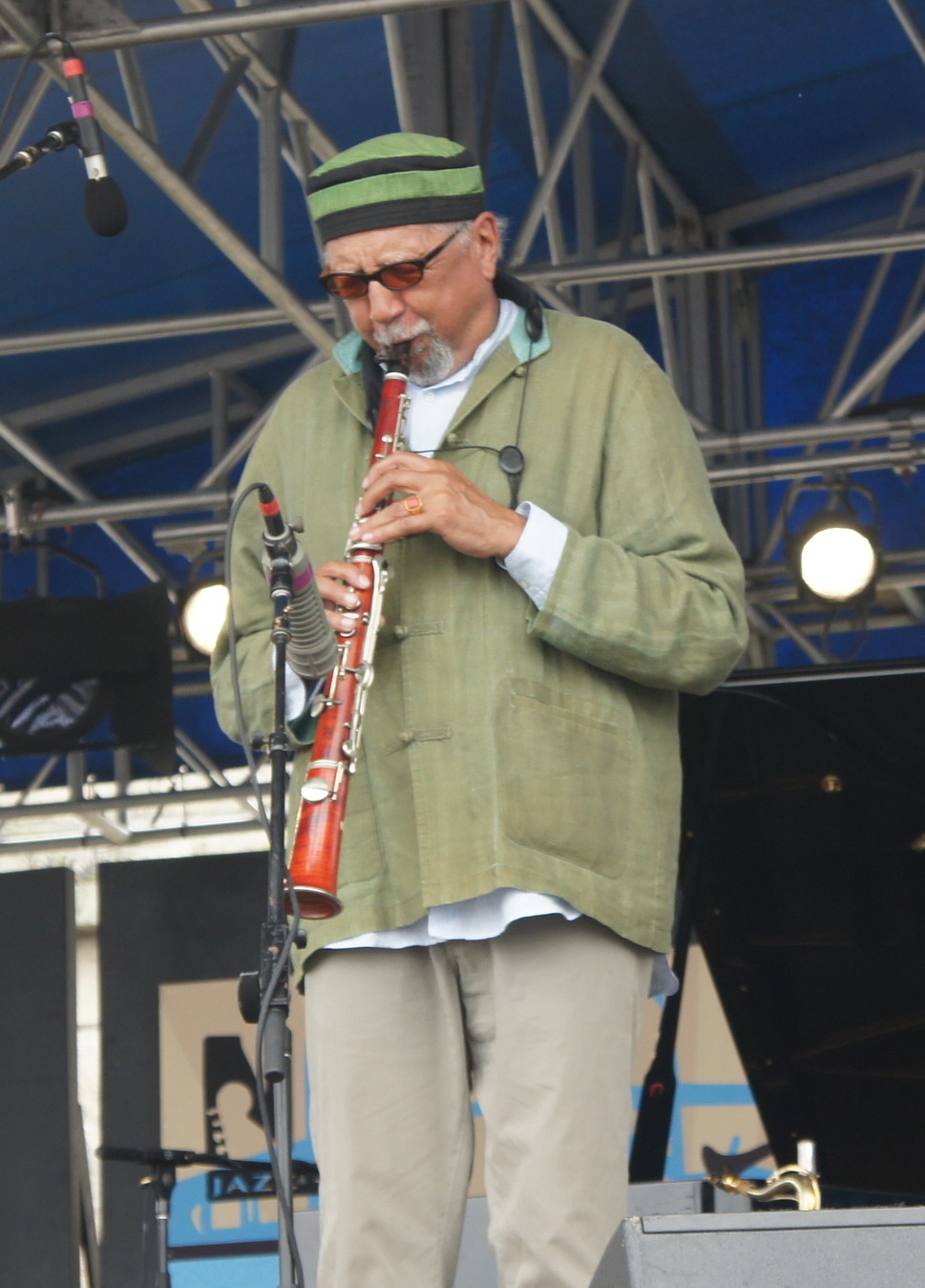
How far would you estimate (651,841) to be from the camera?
195 centimetres

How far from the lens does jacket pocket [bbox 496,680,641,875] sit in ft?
6.19

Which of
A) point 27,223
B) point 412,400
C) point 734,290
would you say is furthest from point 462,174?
point 734,290

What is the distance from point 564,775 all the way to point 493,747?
78mm

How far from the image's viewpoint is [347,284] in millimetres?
2021

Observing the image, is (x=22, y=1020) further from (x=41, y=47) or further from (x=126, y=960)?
(x=41, y=47)

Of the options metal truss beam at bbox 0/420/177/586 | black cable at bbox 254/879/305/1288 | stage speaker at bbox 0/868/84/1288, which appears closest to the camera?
black cable at bbox 254/879/305/1288

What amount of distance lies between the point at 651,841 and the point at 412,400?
1.84 feet

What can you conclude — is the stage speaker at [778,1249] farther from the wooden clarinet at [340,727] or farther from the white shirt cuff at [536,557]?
the white shirt cuff at [536,557]

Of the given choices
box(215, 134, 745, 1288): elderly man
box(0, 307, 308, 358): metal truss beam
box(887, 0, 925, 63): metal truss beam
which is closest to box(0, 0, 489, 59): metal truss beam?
box(0, 307, 308, 358): metal truss beam

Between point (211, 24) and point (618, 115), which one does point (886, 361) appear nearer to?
point (618, 115)

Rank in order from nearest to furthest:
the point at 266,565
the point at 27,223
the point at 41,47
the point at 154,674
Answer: the point at 266,565, the point at 41,47, the point at 27,223, the point at 154,674

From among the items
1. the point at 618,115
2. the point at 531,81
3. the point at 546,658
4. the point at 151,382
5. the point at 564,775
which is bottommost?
the point at 564,775

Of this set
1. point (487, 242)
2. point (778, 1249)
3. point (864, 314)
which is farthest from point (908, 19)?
point (778, 1249)

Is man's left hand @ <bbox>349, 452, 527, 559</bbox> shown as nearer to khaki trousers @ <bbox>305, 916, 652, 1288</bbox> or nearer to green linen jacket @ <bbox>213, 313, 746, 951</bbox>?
green linen jacket @ <bbox>213, 313, 746, 951</bbox>
